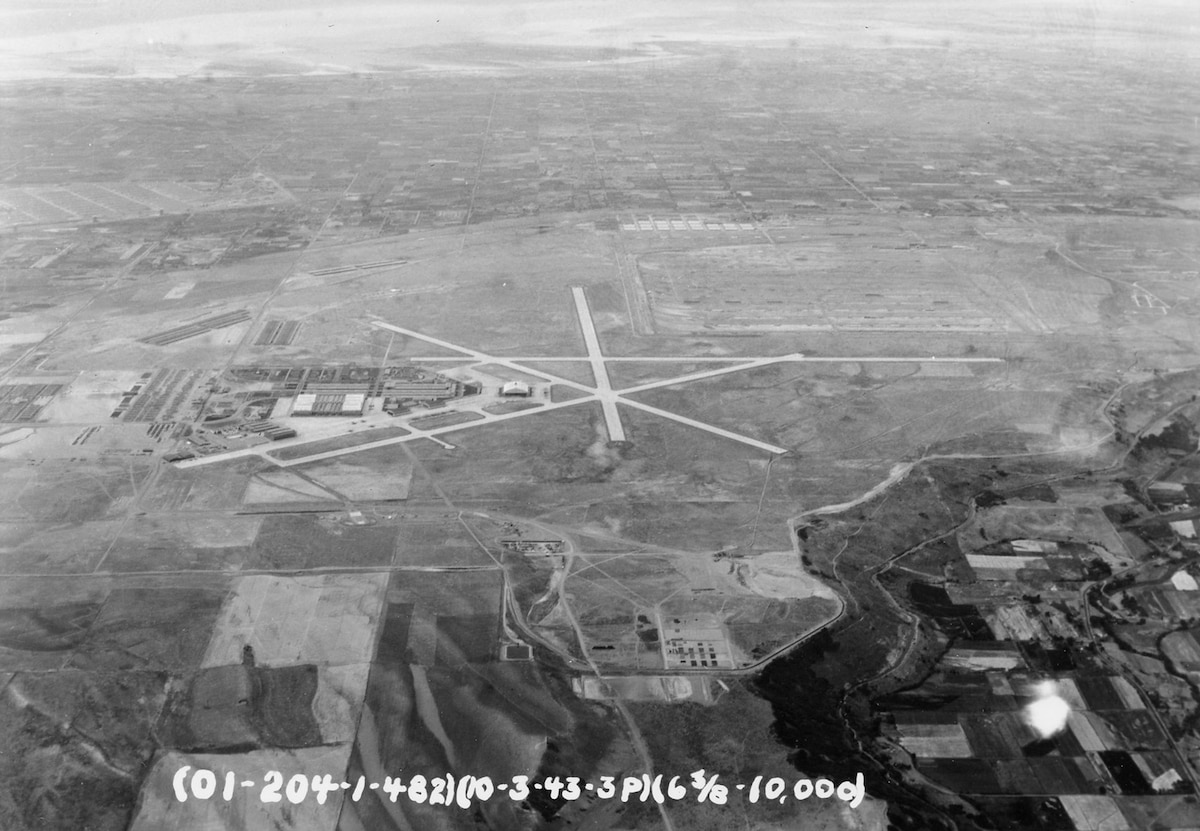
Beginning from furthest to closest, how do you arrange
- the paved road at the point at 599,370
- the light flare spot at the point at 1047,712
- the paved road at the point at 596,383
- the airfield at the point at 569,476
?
the paved road at the point at 599,370 < the paved road at the point at 596,383 < the light flare spot at the point at 1047,712 < the airfield at the point at 569,476

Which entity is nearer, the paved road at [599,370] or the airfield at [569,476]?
the airfield at [569,476]

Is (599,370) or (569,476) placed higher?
(569,476)

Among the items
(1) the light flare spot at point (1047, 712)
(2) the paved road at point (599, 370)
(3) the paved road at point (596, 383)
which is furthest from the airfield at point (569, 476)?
(1) the light flare spot at point (1047, 712)

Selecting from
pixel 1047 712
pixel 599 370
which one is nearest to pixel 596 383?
pixel 599 370

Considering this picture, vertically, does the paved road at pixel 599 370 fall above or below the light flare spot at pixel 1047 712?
below

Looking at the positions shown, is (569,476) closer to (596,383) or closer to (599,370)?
(596,383)

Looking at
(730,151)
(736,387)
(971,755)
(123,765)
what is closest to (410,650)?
(123,765)

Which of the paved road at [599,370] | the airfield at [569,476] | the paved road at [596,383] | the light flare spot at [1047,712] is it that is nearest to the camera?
the airfield at [569,476]

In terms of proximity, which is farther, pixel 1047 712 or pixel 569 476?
pixel 569 476

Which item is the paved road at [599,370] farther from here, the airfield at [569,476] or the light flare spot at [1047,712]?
the light flare spot at [1047,712]

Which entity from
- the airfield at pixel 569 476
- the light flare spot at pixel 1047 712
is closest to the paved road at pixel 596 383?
the airfield at pixel 569 476

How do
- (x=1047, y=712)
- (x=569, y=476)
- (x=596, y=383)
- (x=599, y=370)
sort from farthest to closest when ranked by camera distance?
(x=599, y=370) < (x=596, y=383) < (x=569, y=476) < (x=1047, y=712)

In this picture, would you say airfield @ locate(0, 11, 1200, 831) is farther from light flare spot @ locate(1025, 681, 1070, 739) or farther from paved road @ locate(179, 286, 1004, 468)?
light flare spot @ locate(1025, 681, 1070, 739)
